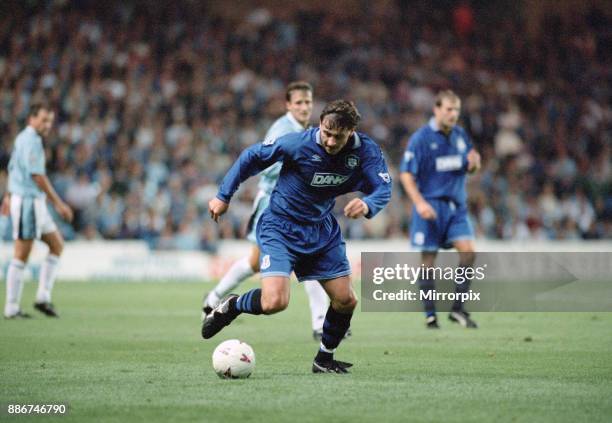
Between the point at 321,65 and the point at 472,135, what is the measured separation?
4.28 metres

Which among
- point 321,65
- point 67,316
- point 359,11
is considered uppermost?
point 359,11

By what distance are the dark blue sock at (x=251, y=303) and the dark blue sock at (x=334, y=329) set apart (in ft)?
1.75

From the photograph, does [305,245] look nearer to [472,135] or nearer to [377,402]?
[377,402]

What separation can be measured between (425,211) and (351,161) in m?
4.00

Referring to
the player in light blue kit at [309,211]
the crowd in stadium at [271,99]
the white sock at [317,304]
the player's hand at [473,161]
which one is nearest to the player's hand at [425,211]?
the player's hand at [473,161]

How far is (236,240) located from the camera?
21.4 m

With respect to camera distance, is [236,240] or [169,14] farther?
[169,14]

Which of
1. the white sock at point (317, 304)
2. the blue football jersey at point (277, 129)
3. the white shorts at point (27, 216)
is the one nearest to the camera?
the blue football jersey at point (277, 129)

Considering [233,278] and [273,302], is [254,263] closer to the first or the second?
[233,278]

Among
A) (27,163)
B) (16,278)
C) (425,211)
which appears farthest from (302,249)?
(16,278)

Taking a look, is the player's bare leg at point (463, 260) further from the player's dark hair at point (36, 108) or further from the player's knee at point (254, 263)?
the player's dark hair at point (36, 108)

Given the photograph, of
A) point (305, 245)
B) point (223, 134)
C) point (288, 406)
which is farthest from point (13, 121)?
point (288, 406)

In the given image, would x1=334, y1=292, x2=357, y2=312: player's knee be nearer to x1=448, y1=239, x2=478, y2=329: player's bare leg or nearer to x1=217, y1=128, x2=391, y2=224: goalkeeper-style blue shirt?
x1=217, y1=128, x2=391, y2=224: goalkeeper-style blue shirt

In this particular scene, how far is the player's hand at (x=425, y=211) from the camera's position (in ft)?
37.3
